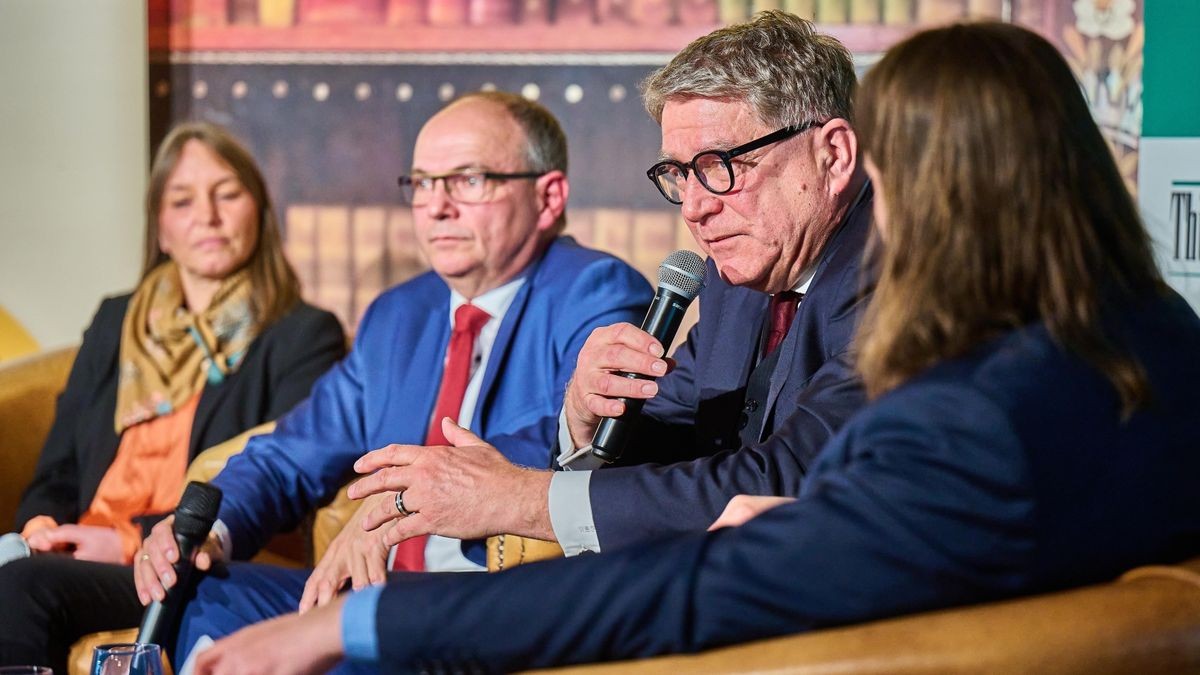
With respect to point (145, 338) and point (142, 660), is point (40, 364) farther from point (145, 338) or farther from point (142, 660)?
point (142, 660)

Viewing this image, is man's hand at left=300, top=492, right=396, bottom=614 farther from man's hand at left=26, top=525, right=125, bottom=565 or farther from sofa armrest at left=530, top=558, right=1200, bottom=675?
sofa armrest at left=530, top=558, right=1200, bottom=675

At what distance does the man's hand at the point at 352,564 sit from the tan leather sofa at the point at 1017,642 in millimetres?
978

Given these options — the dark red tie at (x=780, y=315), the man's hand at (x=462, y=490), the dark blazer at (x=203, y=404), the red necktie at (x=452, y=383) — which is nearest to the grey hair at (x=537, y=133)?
the red necktie at (x=452, y=383)

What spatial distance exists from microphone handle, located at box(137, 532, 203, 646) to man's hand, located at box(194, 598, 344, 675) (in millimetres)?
1065

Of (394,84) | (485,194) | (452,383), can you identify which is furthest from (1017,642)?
(394,84)

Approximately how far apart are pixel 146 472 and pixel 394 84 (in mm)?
1462

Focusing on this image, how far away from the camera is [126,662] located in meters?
1.64

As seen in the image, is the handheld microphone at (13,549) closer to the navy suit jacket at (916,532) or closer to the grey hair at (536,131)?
the grey hair at (536,131)

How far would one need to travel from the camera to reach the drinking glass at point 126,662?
164 centimetres

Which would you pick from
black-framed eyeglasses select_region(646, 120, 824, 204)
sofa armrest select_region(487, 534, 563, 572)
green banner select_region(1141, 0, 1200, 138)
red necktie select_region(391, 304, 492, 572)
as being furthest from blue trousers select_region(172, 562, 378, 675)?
green banner select_region(1141, 0, 1200, 138)

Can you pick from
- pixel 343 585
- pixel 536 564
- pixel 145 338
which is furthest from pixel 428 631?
pixel 145 338

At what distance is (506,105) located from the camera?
296 cm

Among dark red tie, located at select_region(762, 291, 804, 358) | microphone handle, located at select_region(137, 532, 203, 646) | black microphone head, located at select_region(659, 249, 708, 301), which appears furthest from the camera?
microphone handle, located at select_region(137, 532, 203, 646)

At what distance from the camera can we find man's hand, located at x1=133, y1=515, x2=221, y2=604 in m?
2.31
